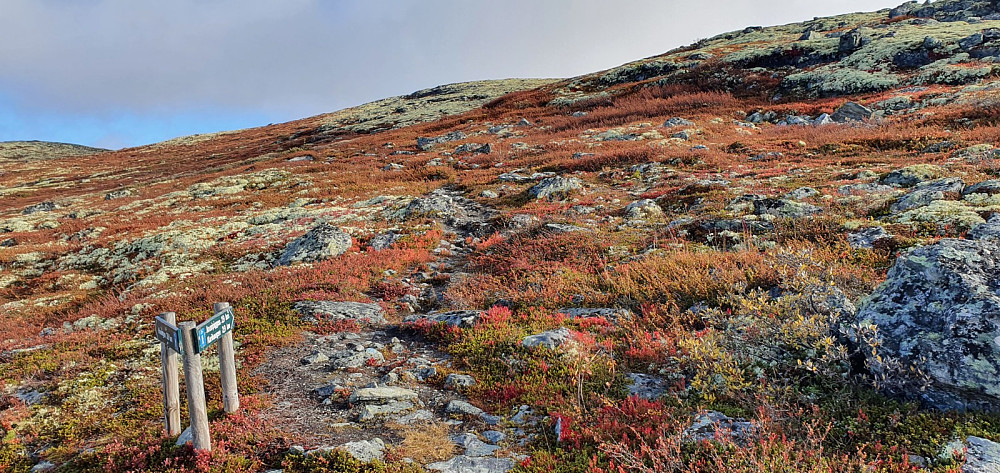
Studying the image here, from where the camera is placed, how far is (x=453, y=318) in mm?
10414

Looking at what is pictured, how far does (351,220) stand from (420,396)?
630 inches

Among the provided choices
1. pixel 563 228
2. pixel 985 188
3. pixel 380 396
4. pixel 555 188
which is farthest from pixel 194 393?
pixel 555 188

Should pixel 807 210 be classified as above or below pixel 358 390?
above

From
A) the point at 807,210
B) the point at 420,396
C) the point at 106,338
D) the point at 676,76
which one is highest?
the point at 676,76

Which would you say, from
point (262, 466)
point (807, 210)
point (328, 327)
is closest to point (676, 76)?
point (807, 210)

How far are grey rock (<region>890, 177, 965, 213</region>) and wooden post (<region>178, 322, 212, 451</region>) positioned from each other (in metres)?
15.8

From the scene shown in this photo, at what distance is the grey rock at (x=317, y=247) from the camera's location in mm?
16634

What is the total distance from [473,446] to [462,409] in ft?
3.27

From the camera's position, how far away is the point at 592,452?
554 centimetres

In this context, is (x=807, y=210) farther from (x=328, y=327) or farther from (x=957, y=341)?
(x=328, y=327)

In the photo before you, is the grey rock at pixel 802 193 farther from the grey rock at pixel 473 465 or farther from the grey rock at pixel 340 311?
the grey rock at pixel 473 465

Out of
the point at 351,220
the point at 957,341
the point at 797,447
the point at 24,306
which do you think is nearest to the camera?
the point at 797,447

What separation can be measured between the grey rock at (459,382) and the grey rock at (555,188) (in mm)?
15070

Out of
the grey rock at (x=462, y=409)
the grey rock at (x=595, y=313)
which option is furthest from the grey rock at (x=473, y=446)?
the grey rock at (x=595, y=313)
